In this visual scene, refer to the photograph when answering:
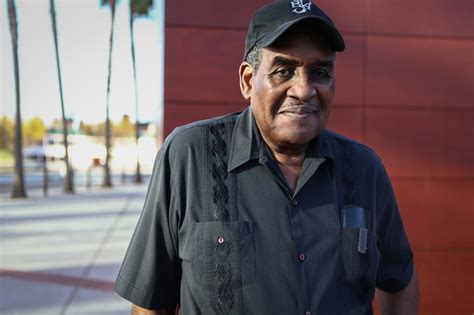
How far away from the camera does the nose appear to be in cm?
132

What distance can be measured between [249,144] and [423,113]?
2703 mm

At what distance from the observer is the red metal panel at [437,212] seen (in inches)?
145

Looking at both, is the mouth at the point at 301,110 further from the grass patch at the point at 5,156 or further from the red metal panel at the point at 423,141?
the grass patch at the point at 5,156

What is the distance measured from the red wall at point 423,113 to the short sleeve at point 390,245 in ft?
6.91

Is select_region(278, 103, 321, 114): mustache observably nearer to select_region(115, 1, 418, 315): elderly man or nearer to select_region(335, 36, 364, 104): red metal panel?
select_region(115, 1, 418, 315): elderly man

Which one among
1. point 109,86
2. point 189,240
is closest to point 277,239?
point 189,240

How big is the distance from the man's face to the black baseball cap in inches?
1.2

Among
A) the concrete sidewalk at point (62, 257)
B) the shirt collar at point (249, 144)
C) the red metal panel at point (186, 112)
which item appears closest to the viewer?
the shirt collar at point (249, 144)

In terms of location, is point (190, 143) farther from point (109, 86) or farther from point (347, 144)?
point (109, 86)

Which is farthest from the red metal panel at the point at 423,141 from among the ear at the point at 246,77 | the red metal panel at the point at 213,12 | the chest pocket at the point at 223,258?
the chest pocket at the point at 223,258

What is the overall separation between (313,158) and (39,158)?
53891 millimetres

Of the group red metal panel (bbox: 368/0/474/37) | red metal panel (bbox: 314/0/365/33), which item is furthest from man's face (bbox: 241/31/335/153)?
red metal panel (bbox: 368/0/474/37)

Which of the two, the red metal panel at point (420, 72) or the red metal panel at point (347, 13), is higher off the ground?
A: the red metal panel at point (347, 13)

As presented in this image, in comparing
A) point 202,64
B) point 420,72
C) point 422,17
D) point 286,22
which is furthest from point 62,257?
point 286,22
